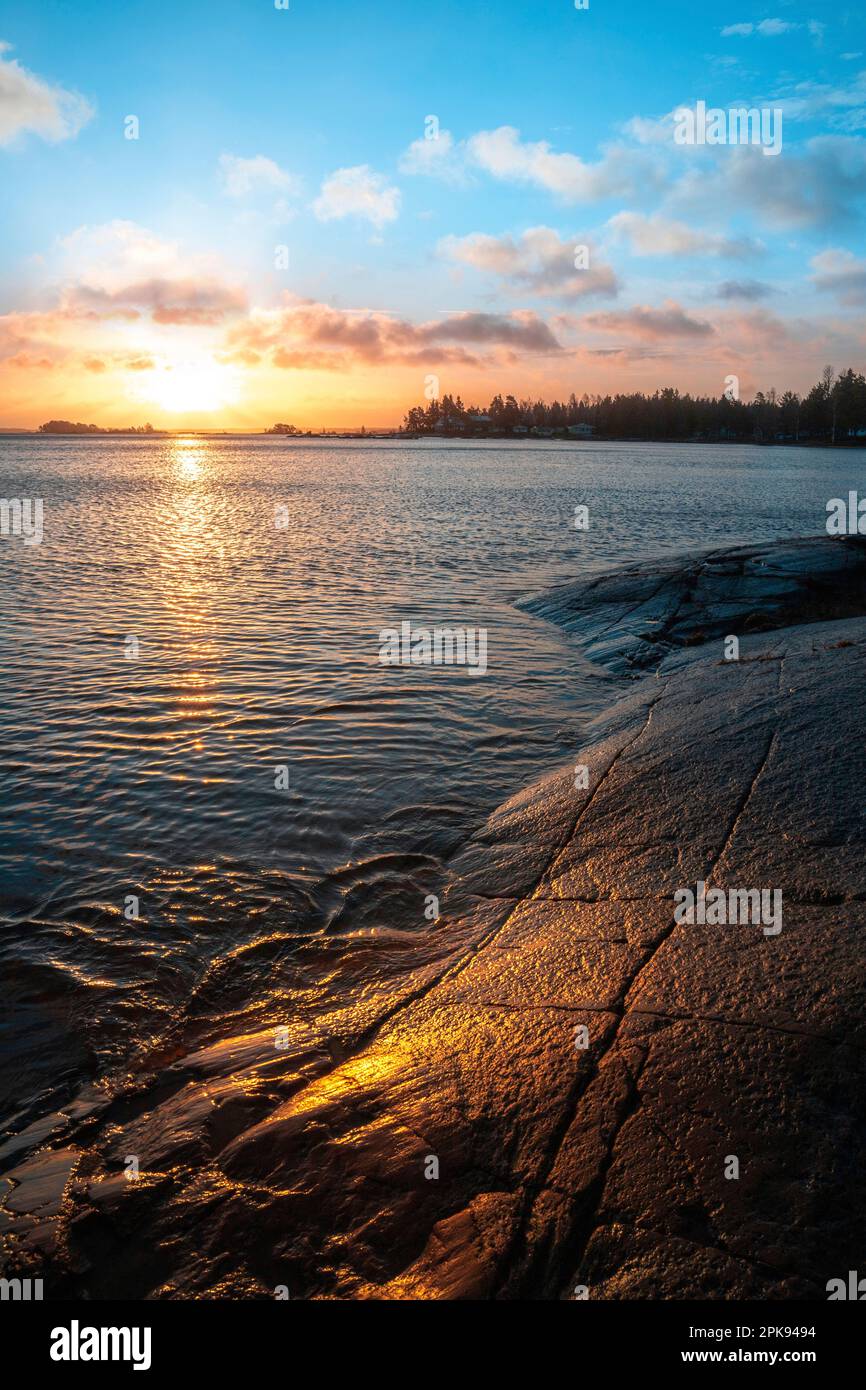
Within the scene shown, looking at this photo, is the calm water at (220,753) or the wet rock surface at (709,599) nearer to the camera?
the calm water at (220,753)

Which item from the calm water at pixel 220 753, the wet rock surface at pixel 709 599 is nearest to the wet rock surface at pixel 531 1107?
the calm water at pixel 220 753

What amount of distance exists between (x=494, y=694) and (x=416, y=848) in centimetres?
588

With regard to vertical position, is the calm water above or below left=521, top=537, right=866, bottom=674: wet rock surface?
below

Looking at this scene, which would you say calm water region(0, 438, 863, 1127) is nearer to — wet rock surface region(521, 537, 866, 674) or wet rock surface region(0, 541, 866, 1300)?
wet rock surface region(0, 541, 866, 1300)

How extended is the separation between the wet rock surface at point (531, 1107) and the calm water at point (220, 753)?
2.59 ft

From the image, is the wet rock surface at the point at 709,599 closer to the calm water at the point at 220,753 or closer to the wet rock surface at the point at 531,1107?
the calm water at the point at 220,753

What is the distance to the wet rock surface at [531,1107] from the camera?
3.53 metres

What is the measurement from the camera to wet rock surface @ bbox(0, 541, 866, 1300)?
3531 mm

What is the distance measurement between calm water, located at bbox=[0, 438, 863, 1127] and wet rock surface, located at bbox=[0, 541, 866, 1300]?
2.59 feet

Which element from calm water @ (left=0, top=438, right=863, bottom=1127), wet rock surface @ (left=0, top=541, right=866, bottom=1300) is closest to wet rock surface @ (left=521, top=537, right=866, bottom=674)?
calm water @ (left=0, top=438, right=863, bottom=1127)

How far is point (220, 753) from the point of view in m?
11.0

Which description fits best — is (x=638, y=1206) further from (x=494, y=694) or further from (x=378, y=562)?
(x=378, y=562)

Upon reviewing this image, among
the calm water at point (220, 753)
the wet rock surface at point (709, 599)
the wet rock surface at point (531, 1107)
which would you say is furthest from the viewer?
the wet rock surface at point (709, 599)

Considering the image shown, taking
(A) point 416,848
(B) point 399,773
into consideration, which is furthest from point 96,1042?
(B) point 399,773
